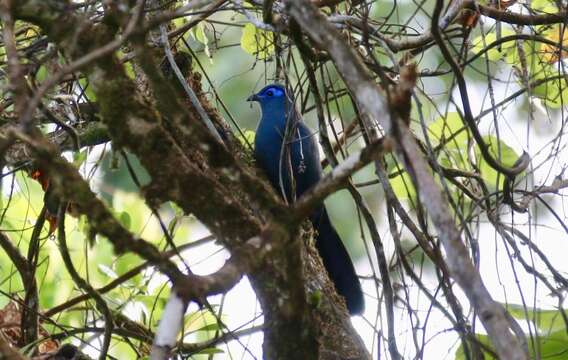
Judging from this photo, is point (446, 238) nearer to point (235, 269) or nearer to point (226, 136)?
point (235, 269)

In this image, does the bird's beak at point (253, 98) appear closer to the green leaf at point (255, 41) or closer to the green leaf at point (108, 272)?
the green leaf at point (255, 41)

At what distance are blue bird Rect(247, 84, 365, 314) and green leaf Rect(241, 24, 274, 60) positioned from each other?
216mm

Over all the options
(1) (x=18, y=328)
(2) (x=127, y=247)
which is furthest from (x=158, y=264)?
(1) (x=18, y=328)

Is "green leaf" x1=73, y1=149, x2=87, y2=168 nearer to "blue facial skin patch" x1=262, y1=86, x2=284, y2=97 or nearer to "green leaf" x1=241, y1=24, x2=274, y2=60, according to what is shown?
"green leaf" x1=241, y1=24, x2=274, y2=60

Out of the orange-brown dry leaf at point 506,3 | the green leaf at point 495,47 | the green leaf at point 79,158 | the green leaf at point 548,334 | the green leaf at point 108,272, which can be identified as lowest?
the green leaf at point 548,334

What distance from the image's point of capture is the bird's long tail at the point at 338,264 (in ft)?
11.7

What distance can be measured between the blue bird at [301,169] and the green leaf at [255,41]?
0.71 ft

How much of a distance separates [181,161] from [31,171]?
4.82 ft

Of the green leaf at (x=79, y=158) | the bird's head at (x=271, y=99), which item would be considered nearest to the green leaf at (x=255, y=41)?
the green leaf at (x=79, y=158)

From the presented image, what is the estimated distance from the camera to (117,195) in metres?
3.73

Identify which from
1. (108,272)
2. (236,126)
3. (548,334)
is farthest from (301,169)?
(548,334)

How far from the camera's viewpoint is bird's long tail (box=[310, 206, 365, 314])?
3.58m

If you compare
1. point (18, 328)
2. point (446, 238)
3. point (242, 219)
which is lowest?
point (446, 238)

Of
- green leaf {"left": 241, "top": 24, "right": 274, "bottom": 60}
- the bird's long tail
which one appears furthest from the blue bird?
green leaf {"left": 241, "top": 24, "right": 274, "bottom": 60}
